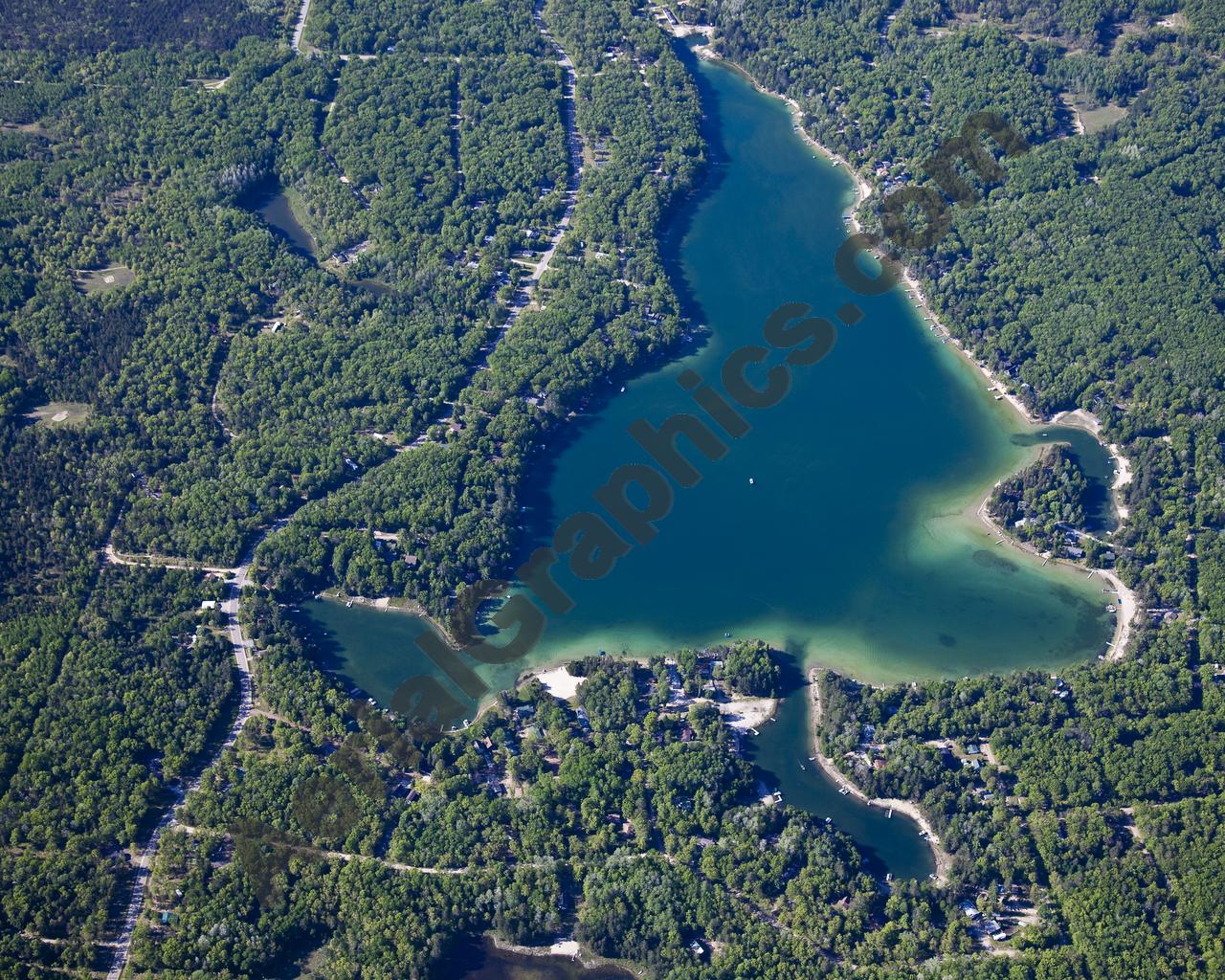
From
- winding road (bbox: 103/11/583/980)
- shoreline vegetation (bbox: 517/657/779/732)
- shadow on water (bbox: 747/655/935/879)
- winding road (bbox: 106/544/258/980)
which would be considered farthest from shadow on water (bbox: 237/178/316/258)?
shadow on water (bbox: 747/655/935/879)

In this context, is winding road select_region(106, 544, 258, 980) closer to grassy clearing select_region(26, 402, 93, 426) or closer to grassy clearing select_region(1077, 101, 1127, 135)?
grassy clearing select_region(26, 402, 93, 426)

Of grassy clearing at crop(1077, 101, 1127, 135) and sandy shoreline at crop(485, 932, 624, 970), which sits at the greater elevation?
grassy clearing at crop(1077, 101, 1127, 135)

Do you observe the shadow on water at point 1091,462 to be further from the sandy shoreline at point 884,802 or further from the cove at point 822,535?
the sandy shoreline at point 884,802

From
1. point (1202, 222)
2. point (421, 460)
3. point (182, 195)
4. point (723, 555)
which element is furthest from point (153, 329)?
point (1202, 222)

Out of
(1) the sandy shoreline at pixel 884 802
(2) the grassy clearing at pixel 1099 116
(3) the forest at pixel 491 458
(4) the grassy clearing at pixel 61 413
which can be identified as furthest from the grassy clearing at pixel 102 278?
(2) the grassy clearing at pixel 1099 116

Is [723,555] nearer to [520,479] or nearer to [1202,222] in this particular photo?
[520,479]
